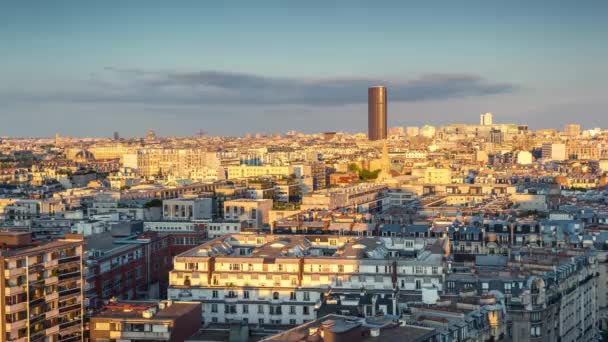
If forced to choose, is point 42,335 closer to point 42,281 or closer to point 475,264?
point 42,281

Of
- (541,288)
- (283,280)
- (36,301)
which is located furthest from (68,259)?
(541,288)

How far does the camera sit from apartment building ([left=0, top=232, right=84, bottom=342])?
35.6 meters

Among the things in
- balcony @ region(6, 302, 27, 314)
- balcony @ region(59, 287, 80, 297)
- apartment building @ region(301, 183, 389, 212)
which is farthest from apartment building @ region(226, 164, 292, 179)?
balcony @ region(6, 302, 27, 314)

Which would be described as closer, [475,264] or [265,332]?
[265,332]

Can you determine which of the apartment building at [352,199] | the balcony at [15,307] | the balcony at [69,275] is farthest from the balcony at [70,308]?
the apartment building at [352,199]

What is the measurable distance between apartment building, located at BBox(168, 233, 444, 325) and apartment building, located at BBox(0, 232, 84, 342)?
560cm

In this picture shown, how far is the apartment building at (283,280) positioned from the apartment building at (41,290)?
221 inches

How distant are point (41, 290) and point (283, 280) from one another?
1167 centimetres

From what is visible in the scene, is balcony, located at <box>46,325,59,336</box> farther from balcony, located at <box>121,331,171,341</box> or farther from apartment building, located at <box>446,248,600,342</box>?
apartment building, located at <box>446,248,600,342</box>

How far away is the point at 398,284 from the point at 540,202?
44321mm

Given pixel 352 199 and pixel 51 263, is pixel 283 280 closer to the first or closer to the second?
pixel 51 263

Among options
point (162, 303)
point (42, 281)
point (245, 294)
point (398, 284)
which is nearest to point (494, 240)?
point (398, 284)

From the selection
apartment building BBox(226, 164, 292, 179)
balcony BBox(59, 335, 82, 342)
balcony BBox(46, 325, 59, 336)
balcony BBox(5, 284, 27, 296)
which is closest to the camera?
balcony BBox(5, 284, 27, 296)

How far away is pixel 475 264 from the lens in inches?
1903
